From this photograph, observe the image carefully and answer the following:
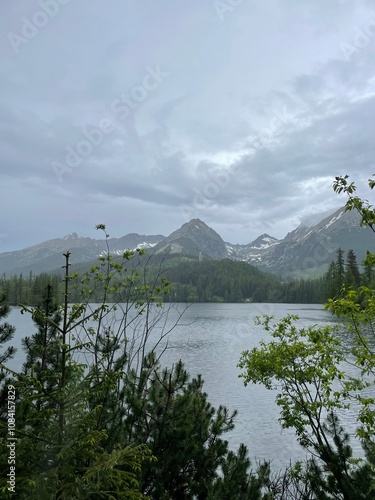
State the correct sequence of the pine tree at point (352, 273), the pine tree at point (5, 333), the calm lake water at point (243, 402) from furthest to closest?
the pine tree at point (352, 273) → the calm lake water at point (243, 402) → the pine tree at point (5, 333)

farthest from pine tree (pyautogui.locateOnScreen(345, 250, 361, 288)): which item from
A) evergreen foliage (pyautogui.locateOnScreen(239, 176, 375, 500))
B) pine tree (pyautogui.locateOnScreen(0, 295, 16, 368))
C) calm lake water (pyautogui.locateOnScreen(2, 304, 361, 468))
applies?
pine tree (pyautogui.locateOnScreen(0, 295, 16, 368))

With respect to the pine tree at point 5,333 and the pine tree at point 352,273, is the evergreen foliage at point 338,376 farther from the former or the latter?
the pine tree at point 352,273

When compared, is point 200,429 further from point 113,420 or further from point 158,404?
point 113,420

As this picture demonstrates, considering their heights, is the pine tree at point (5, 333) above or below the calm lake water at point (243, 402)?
above

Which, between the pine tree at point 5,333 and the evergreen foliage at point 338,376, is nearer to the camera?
the evergreen foliage at point 338,376

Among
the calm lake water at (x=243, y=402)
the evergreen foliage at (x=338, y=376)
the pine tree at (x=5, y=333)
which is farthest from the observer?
the calm lake water at (x=243, y=402)

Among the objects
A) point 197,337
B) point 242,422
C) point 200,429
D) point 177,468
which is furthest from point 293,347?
point 197,337

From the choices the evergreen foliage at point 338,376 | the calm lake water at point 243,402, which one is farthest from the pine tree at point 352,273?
the evergreen foliage at point 338,376

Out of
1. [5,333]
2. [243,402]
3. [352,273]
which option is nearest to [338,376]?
[5,333]

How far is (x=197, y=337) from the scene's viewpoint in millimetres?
54750

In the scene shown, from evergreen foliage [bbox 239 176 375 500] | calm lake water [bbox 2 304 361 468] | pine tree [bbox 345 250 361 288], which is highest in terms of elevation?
pine tree [bbox 345 250 361 288]

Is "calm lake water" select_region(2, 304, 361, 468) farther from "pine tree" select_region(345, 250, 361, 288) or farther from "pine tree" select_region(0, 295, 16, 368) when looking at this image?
"pine tree" select_region(345, 250, 361, 288)

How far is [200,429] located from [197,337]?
48.5 metres

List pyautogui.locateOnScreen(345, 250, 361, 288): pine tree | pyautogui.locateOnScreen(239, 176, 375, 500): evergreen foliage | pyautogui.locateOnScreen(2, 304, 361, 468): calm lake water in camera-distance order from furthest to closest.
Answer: pyautogui.locateOnScreen(345, 250, 361, 288): pine tree, pyautogui.locateOnScreen(2, 304, 361, 468): calm lake water, pyautogui.locateOnScreen(239, 176, 375, 500): evergreen foliage
